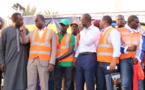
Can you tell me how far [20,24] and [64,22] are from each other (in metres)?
0.97

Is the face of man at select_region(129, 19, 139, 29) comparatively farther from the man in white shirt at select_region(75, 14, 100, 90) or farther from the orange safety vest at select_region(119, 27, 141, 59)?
the man in white shirt at select_region(75, 14, 100, 90)

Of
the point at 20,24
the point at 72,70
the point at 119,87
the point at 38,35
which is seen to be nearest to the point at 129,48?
the point at 119,87

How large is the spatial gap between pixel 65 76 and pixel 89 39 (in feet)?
3.62

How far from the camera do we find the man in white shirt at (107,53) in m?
4.09

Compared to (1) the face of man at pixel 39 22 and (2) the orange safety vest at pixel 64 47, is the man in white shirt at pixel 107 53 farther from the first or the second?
(1) the face of man at pixel 39 22

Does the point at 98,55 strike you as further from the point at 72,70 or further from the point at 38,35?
the point at 38,35

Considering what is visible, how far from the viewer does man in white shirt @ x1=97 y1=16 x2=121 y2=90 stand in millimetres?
4094

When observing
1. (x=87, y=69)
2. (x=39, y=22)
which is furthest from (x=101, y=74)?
(x=39, y=22)

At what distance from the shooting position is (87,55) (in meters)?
4.36

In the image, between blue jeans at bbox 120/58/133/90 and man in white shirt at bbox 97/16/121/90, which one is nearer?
man in white shirt at bbox 97/16/121/90

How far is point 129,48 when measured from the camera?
423 cm

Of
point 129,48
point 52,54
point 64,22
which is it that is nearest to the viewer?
point 129,48

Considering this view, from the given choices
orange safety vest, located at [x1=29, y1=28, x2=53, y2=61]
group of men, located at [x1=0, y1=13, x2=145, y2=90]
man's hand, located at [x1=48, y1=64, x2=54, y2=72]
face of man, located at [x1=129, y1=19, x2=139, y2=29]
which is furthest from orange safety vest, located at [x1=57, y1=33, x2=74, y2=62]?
face of man, located at [x1=129, y1=19, x2=139, y2=29]

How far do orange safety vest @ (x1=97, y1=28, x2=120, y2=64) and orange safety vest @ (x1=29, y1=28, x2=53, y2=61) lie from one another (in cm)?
105
